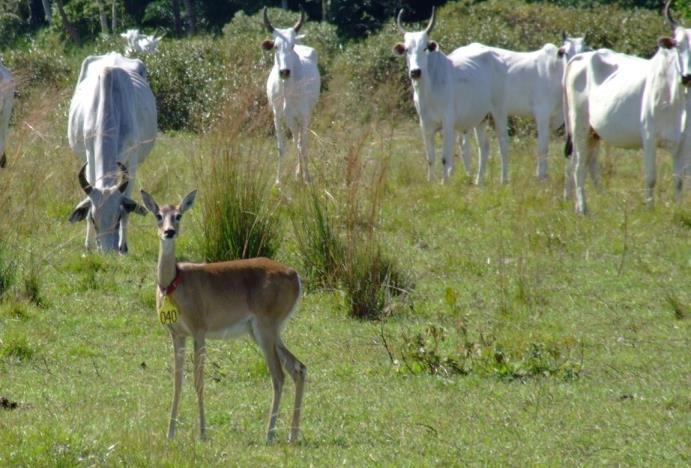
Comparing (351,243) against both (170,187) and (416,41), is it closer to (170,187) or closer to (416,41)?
(170,187)

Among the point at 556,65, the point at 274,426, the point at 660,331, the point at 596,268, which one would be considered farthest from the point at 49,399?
the point at 556,65

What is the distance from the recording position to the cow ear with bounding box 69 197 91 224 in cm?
1241

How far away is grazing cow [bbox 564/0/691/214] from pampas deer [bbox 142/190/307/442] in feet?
26.2

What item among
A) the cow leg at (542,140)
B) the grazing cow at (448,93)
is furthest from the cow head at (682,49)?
the cow leg at (542,140)

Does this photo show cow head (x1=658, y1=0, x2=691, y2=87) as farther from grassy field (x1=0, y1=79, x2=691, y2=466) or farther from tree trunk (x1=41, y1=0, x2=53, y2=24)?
tree trunk (x1=41, y1=0, x2=53, y2=24)

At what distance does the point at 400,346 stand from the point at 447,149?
8857 millimetres

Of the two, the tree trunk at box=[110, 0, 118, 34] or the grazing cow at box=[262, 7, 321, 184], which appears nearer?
the grazing cow at box=[262, 7, 321, 184]

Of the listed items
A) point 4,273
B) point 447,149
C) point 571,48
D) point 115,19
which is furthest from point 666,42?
point 115,19

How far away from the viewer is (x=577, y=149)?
53.2 ft

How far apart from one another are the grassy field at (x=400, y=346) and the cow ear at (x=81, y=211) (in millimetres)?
316

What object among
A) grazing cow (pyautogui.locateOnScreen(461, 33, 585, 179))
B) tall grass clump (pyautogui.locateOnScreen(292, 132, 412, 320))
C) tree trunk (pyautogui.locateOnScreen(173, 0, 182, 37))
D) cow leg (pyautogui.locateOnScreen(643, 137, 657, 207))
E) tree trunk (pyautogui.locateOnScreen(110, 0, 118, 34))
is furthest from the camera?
tree trunk (pyautogui.locateOnScreen(173, 0, 182, 37))

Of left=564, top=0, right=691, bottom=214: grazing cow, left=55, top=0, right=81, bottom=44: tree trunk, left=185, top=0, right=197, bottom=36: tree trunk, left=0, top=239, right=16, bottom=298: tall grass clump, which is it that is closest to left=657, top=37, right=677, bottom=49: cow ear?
left=564, top=0, right=691, bottom=214: grazing cow

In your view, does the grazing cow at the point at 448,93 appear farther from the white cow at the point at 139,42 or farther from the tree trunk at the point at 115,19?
the tree trunk at the point at 115,19

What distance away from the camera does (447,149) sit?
17750mm
